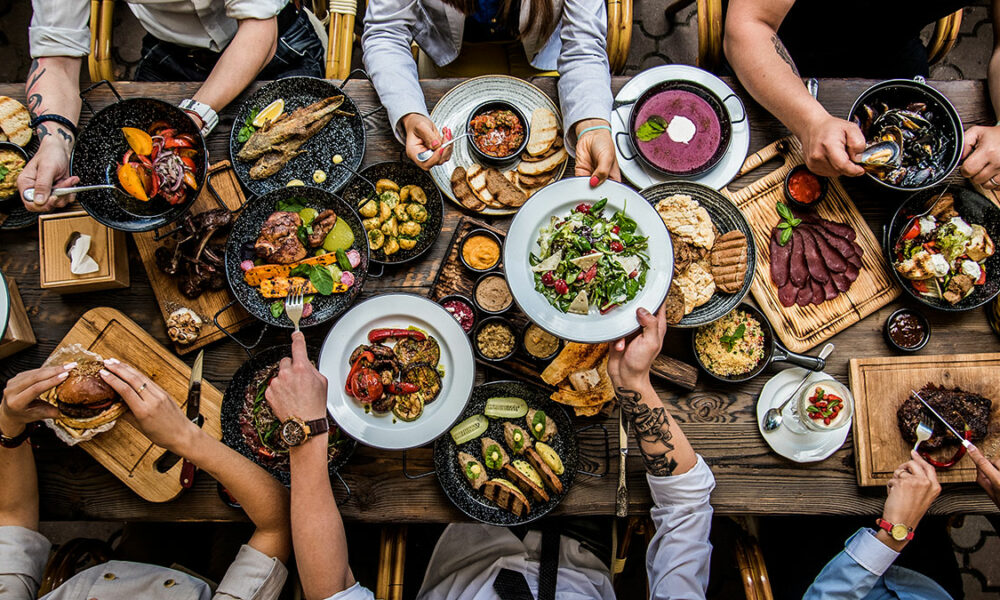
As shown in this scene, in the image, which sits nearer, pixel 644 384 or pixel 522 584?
pixel 644 384

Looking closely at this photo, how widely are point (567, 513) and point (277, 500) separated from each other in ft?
4.03

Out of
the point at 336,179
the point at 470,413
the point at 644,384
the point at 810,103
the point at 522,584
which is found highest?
the point at 810,103

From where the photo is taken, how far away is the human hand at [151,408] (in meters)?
1.99

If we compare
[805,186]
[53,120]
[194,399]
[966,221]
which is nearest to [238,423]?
[194,399]

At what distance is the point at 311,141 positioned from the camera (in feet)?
8.11

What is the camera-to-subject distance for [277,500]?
2188 mm

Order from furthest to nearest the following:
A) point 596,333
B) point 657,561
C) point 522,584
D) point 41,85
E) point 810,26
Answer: point 810,26
point 522,584
point 41,85
point 657,561
point 596,333

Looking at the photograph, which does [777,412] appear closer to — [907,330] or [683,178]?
[907,330]

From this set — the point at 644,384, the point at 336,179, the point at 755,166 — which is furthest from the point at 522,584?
the point at 755,166

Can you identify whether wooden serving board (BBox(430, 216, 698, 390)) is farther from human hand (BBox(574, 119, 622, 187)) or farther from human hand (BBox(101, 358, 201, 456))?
human hand (BBox(101, 358, 201, 456))

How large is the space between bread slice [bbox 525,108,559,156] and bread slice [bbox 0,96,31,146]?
7.47ft

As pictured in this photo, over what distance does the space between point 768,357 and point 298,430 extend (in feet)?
6.46

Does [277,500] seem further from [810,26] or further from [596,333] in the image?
[810,26]

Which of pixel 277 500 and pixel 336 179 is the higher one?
pixel 336 179
